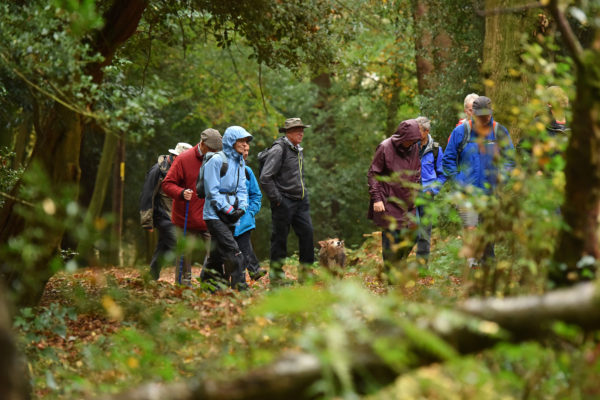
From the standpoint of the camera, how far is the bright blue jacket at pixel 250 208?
1003 cm

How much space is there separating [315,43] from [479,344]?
7.18 metres

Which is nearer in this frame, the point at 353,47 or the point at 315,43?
the point at 315,43

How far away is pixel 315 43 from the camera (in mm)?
9828

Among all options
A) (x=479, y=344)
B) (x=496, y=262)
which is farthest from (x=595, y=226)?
(x=479, y=344)

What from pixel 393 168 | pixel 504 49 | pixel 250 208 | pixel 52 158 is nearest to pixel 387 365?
pixel 52 158

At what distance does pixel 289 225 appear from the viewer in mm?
10680

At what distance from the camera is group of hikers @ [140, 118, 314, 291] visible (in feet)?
30.5

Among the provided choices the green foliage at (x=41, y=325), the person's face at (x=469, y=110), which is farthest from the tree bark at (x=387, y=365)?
the person's face at (x=469, y=110)

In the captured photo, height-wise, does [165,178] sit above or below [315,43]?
below

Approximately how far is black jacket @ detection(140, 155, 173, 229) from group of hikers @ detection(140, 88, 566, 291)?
1cm

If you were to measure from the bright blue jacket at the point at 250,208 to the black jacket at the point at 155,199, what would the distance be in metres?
1.44

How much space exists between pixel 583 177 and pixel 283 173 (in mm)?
6835

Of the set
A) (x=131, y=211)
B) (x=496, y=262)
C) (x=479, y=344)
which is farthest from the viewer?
(x=131, y=211)

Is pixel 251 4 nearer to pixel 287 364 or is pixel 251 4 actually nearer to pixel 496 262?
pixel 496 262
